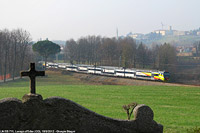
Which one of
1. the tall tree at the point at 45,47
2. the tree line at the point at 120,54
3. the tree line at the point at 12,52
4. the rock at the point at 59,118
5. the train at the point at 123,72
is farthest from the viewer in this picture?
the tree line at the point at 120,54

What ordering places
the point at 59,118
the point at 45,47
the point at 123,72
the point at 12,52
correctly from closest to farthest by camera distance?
1. the point at 59,118
2. the point at 123,72
3. the point at 12,52
4. the point at 45,47

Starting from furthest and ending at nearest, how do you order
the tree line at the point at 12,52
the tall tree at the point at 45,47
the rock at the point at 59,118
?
the tall tree at the point at 45,47
the tree line at the point at 12,52
the rock at the point at 59,118

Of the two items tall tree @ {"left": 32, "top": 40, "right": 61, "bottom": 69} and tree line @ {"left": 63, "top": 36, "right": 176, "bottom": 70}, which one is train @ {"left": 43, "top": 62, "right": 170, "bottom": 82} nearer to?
tall tree @ {"left": 32, "top": 40, "right": 61, "bottom": 69}

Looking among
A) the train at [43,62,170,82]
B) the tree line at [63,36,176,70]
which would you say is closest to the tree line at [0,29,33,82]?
the train at [43,62,170,82]

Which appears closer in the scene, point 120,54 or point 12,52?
point 12,52

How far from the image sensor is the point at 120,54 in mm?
119438

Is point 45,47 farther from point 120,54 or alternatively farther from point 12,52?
point 120,54

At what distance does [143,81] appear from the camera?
Answer: 64125 millimetres

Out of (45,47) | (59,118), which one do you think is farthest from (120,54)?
(59,118)

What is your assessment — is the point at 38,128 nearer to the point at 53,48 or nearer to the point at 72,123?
the point at 72,123

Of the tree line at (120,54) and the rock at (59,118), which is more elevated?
the tree line at (120,54)

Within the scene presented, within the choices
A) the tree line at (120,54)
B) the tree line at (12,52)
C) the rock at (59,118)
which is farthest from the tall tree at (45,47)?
the rock at (59,118)

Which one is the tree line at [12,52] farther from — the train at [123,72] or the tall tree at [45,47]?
the train at [123,72]

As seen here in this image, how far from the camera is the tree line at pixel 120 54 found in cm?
9448
